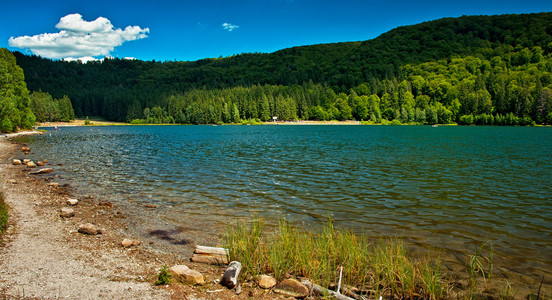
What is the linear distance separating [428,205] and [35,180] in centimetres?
2738

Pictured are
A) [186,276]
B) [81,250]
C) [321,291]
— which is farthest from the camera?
[81,250]

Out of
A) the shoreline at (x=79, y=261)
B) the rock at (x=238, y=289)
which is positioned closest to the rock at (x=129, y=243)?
the shoreline at (x=79, y=261)

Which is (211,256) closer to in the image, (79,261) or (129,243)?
(129,243)

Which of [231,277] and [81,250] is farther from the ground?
[231,277]

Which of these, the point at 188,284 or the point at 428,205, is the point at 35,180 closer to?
the point at 188,284

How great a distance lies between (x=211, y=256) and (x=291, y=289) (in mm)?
3196

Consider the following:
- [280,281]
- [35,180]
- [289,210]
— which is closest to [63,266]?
[280,281]

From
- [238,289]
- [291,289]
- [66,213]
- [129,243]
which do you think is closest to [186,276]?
[238,289]

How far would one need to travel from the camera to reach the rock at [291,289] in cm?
776

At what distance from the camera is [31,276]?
26.5ft

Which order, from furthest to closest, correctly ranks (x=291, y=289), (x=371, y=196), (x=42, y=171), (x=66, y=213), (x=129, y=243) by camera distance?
(x=42, y=171), (x=371, y=196), (x=66, y=213), (x=129, y=243), (x=291, y=289)

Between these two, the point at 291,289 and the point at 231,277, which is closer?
the point at 291,289

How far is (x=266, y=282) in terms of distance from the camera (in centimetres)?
823

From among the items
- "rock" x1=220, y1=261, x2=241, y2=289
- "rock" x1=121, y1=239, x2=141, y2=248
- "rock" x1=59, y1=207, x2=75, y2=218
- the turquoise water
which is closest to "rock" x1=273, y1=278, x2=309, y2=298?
"rock" x1=220, y1=261, x2=241, y2=289
